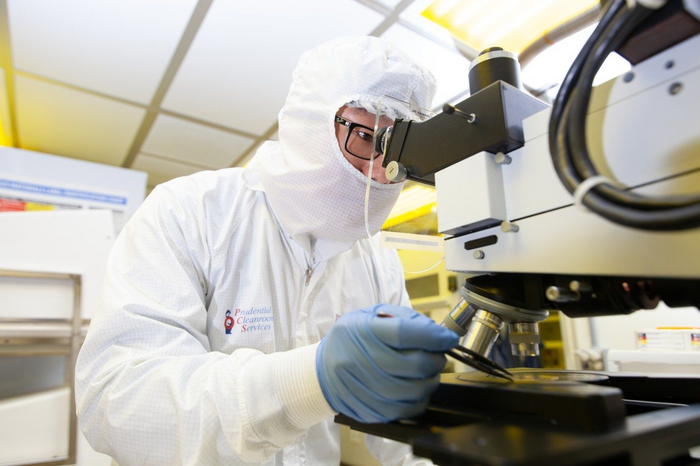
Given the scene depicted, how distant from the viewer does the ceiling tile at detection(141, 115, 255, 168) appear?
255 centimetres

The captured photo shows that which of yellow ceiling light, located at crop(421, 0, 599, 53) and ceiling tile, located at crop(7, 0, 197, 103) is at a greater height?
ceiling tile, located at crop(7, 0, 197, 103)

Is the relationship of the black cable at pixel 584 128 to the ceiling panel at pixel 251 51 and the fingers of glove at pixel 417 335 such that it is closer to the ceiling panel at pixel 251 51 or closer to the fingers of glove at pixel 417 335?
the fingers of glove at pixel 417 335

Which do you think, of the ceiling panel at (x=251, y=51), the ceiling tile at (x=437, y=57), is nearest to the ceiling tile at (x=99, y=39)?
the ceiling panel at (x=251, y=51)


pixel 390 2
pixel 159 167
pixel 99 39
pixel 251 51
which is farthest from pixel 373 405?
pixel 159 167

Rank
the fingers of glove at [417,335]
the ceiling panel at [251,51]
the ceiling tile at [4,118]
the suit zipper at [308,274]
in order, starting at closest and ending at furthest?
1. the fingers of glove at [417,335]
2. the suit zipper at [308,274]
3. the ceiling panel at [251,51]
4. the ceiling tile at [4,118]

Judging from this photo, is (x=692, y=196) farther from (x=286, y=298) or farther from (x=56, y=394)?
(x=56, y=394)

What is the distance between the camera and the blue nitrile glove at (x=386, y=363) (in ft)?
1.67

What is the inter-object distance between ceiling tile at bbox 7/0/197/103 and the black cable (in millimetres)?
1617

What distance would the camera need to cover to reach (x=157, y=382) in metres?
0.69

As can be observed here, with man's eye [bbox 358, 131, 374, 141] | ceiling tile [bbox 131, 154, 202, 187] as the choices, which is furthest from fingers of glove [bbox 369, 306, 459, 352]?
ceiling tile [bbox 131, 154, 202, 187]

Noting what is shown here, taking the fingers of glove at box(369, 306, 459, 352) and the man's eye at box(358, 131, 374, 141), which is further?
the man's eye at box(358, 131, 374, 141)

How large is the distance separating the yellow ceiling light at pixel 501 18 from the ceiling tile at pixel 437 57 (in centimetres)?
15

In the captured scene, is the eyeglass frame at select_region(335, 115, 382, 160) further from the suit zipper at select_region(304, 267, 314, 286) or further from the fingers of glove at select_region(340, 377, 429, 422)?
the fingers of glove at select_region(340, 377, 429, 422)

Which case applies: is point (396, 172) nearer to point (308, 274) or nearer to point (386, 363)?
point (386, 363)
